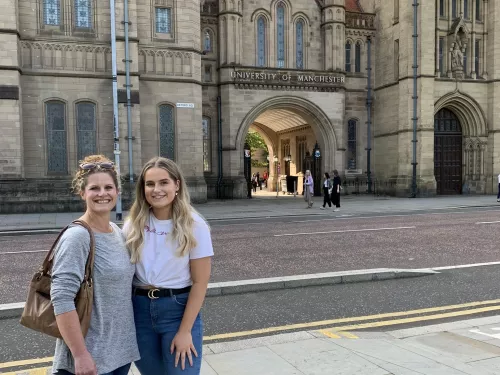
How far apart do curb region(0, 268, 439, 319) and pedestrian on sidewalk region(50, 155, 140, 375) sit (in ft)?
13.3

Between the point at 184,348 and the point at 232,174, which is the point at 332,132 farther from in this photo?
the point at 184,348

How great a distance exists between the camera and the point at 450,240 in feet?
35.9

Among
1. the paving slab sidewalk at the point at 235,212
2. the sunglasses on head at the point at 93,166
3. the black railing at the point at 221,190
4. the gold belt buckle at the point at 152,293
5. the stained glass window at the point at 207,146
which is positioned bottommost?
the paving slab sidewalk at the point at 235,212

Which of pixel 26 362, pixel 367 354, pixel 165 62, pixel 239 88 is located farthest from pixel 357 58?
pixel 26 362

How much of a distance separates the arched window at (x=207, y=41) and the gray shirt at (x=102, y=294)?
2414cm

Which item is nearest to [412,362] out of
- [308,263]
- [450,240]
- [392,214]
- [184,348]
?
[184,348]

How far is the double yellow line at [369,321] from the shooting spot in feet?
15.9

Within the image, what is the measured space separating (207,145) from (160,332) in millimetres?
23358

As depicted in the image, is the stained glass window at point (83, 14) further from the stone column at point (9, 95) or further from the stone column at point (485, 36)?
the stone column at point (485, 36)

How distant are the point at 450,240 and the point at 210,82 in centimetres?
1740

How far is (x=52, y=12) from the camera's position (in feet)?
65.3

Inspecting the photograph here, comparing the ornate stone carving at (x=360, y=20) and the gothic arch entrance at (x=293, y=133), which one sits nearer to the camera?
the gothic arch entrance at (x=293, y=133)

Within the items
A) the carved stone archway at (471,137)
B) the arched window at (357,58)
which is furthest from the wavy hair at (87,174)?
the carved stone archway at (471,137)

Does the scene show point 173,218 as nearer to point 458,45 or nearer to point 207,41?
point 207,41
